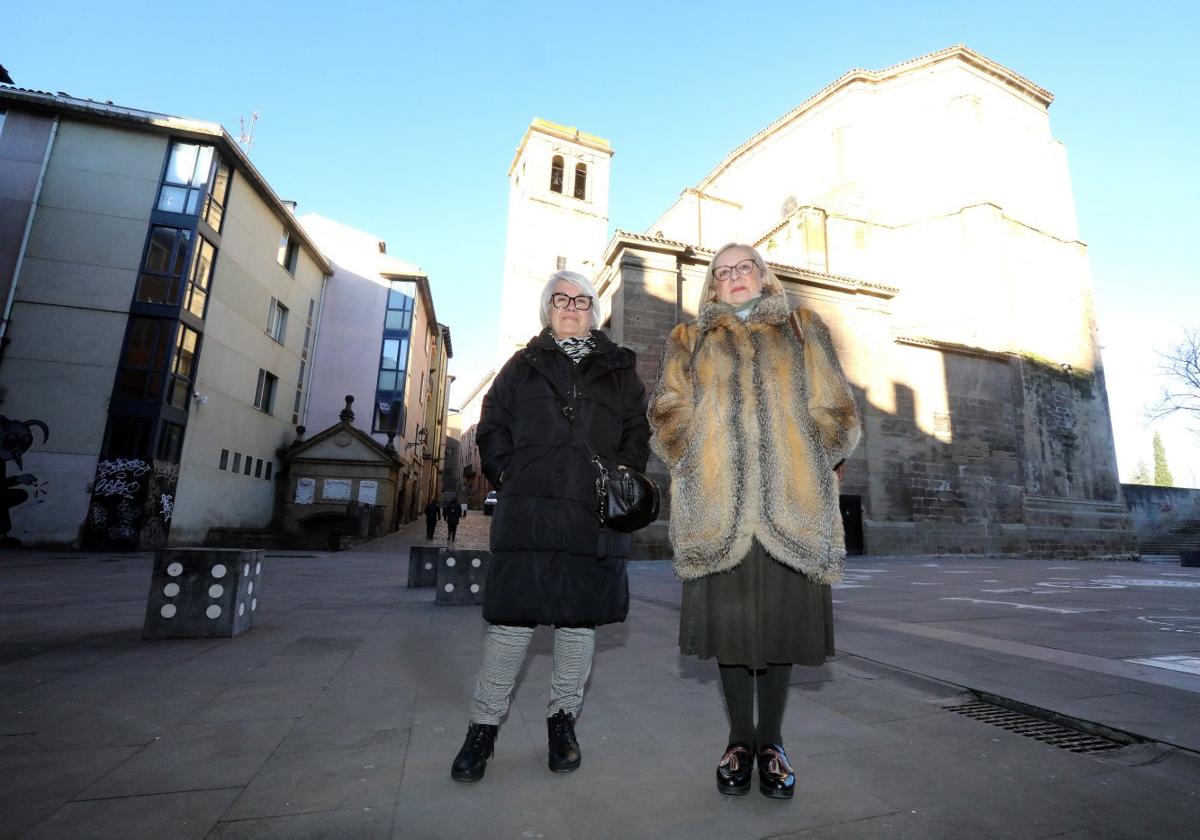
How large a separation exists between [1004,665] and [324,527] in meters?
21.9

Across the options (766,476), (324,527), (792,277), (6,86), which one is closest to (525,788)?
(766,476)

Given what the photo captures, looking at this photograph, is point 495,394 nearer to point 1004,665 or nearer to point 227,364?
point 1004,665

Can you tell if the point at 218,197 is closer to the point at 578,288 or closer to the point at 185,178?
the point at 185,178

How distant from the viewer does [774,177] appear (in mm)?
25141

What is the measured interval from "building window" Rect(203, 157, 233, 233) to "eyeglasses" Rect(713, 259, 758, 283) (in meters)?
18.7

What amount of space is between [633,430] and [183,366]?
17259mm

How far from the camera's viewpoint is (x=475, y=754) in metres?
1.94

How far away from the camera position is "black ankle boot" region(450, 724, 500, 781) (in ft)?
6.22

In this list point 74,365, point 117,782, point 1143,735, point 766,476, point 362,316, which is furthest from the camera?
point 362,316

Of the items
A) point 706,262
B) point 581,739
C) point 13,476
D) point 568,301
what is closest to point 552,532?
point 581,739

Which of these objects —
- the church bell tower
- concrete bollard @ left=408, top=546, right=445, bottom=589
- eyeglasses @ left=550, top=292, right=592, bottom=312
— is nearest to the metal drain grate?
eyeglasses @ left=550, top=292, right=592, bottom=312

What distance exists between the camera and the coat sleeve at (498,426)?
226cm

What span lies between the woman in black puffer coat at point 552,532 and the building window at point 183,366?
16.5m

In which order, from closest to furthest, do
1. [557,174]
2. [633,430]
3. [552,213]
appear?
1. [633,430]
2. [552,213]
3. [557,174]
